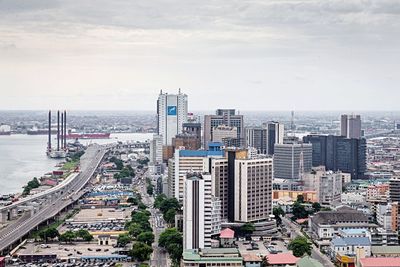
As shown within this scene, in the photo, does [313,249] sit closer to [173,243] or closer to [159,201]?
[173,243]

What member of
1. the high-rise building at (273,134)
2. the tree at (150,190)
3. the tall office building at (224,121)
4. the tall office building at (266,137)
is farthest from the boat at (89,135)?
the tree at (150,190)

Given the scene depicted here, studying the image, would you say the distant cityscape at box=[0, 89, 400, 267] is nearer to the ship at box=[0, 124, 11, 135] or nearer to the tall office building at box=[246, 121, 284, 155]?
the tall office building at box=[246, 121, 284, 155]

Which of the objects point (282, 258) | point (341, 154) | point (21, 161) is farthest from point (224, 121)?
point (282, 258)

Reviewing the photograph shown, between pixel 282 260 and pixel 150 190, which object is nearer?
pixel 282 260

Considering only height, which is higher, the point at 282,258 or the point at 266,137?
the point at 266,137

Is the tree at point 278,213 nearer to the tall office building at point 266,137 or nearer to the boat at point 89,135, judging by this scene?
the tall office building at point 266,137

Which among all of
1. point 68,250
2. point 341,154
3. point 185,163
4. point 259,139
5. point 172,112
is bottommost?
point 68,250
